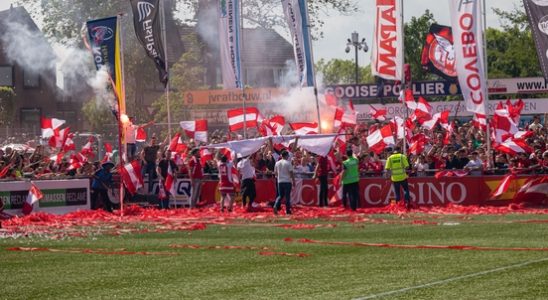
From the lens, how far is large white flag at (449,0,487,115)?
32.7m

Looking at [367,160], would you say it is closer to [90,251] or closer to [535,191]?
[535,191]

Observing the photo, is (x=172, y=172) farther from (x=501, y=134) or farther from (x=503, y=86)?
(x=503, y=86)

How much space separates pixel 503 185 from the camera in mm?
32438

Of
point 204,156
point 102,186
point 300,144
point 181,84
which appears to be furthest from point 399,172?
point 181,84

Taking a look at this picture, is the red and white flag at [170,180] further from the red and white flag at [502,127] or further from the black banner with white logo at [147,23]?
the red and white flag at [502,127]

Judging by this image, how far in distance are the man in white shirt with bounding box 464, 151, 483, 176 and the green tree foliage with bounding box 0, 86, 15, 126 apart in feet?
131

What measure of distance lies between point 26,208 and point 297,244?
13.2 meters

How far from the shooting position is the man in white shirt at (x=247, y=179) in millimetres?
33062

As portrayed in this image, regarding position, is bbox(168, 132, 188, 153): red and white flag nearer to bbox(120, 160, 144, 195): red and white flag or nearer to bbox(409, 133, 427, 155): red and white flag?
bbox(120, 160, 144, 195): red and white flag

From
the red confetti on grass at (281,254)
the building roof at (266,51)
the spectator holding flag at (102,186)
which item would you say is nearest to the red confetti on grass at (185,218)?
the spectator holding flag at (102,186)

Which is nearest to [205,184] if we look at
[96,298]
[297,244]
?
[297,244]

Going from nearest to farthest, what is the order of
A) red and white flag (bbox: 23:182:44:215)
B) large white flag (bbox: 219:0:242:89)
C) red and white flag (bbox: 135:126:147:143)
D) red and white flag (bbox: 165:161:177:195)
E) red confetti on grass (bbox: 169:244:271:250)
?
red confetti on grass (bbox: 169:244:271:250)
red and white flag (bbox: 23:182:44:215)
red and white flag (bbox: 165:161:177:195)
large white flag (bbox: 219:0:242:89)
red and white flag (bbox: 135:126:147:143)

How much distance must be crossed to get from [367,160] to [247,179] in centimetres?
427

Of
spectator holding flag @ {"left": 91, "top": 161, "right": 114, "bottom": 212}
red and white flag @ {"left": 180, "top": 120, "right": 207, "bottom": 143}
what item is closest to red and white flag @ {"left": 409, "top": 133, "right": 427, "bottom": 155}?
red and white flag @ {"left": 180, "top": 120, "right": 207, "bottom": 143}
